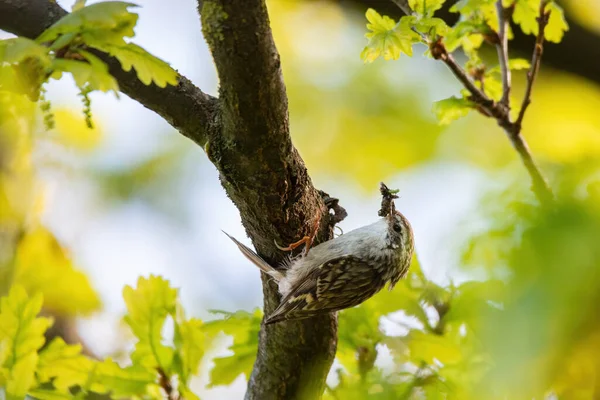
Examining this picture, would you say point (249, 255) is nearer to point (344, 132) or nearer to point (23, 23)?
point (23, 23)

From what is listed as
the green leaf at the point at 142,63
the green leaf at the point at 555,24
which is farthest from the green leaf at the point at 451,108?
the green leaf at the point at 142,63

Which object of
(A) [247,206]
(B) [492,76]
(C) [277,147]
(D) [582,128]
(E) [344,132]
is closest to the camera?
(C) [277,147]

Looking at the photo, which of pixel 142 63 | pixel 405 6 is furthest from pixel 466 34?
pixel 142 63

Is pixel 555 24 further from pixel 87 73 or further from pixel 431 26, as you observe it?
pixel 87 73

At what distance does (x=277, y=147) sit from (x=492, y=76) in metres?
0.98

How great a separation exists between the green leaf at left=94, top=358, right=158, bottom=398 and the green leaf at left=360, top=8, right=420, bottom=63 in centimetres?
109

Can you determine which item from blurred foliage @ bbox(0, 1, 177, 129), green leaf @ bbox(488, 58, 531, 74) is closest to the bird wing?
green leaf @ bbox(488, 58, 531, 74)

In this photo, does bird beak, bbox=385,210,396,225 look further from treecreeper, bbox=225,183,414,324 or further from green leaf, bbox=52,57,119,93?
green leaf, bbox=52,57,119,93

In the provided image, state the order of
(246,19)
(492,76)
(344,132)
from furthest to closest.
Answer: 1. (344,132)
2. (492,76)
3. (246,19)

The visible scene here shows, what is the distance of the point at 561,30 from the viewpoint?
6.06 ft

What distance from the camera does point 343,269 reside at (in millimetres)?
2445

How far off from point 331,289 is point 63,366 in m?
0.87

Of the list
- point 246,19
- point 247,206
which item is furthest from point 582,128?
point 246,19

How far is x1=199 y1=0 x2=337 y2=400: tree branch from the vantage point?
1361 mm
